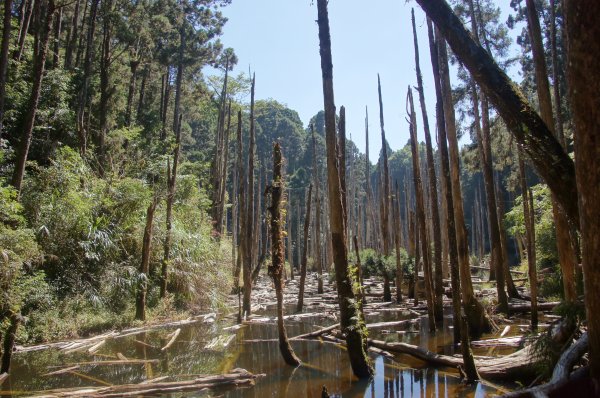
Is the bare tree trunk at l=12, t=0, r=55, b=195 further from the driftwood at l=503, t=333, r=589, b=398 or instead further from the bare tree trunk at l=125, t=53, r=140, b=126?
the driftwood at l=503, t=333, r=589, b=398

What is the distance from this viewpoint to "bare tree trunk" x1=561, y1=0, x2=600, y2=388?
10.2ft

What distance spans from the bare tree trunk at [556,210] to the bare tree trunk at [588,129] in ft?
13.8

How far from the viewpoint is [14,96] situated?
49.6ft

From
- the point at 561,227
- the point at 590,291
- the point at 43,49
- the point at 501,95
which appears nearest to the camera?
the point at 590,291

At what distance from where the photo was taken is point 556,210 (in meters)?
7.80

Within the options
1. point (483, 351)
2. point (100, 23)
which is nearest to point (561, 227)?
point (483, 351)

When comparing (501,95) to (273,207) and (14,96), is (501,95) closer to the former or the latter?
(273,207)

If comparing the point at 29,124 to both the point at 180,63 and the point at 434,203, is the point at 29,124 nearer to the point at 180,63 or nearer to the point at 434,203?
the point at 434,203

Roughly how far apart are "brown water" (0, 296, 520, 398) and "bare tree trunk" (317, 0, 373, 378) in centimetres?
41

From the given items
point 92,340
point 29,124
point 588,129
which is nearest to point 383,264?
point 92,340

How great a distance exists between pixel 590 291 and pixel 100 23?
2570 cm

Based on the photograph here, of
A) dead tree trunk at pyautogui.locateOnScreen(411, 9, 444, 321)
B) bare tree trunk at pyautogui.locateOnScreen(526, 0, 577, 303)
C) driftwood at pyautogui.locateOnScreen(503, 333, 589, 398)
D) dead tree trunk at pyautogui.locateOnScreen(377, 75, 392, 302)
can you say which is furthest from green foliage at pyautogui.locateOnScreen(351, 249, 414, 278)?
driftwood at pyautogui.locateOnScreen(503, 333, 589, 398)

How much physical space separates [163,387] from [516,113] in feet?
21.7

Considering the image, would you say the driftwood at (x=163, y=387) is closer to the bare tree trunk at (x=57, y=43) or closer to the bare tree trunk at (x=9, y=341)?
the bare tree trunk at (x=9, y=341)
